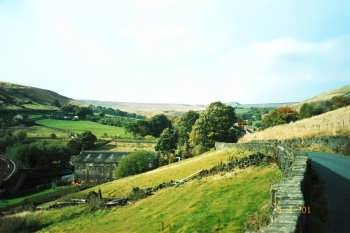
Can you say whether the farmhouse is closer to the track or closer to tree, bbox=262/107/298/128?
the track

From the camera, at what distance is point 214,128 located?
110 m

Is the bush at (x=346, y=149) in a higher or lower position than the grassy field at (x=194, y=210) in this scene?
higher

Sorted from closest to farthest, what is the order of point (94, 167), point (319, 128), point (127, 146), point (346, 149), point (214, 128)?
1. point (346, 149)
2. point (319, 128)
3. point (214, 128)
4. point (94, 167)
5. point (127, 146)

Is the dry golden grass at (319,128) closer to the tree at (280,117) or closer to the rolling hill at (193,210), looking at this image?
the rolling hill at (193,210)

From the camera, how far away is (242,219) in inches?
1092

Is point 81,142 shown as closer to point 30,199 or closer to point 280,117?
point 280,117

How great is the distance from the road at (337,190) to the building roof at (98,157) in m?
127

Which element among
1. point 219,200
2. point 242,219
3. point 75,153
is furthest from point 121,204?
point 75,153

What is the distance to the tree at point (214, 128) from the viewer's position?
109000mm

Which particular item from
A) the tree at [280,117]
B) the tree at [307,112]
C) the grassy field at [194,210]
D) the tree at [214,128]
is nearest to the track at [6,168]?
the tree at [214,128]

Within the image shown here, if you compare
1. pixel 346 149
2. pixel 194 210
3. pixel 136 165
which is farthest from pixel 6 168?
pixel 194 210

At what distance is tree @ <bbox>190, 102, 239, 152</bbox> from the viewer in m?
109

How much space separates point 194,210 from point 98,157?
136m

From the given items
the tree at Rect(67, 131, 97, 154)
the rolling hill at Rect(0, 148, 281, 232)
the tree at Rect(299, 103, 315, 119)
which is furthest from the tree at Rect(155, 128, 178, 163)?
the rolling hill at Rect(0, 148, 281, 232)
